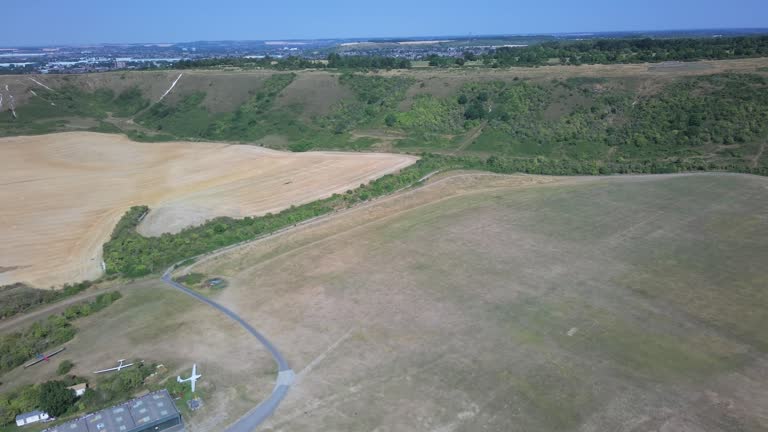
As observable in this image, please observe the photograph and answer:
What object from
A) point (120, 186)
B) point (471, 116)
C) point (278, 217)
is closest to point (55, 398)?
point (278, 217)

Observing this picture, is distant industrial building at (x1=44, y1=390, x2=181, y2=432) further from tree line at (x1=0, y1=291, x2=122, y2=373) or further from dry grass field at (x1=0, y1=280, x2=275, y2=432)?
tree line at (x1=0, y1=291, x2=122, y2=373)

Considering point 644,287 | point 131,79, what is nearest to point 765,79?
point 644,287

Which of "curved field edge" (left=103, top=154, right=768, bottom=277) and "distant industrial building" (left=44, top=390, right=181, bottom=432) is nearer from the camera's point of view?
"distant industrial building" (left=44, top=390, right=181, bottom=432)

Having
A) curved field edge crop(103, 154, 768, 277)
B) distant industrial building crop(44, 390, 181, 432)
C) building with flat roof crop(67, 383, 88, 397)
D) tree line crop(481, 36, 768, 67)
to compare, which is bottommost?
building with flat roof crop(67, 383, 88, 397)

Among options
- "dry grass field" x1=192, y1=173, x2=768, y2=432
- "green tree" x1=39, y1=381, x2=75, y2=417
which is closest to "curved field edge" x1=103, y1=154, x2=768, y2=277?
"dry grass field" x1=192, y1=173, x2=768, y2=432

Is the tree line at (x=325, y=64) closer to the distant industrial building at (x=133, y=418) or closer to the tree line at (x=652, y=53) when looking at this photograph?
the tree line at (x=652, y=53)

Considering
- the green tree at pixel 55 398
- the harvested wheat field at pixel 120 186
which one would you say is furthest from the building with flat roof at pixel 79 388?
the harvested wheat field at pixel 120 186

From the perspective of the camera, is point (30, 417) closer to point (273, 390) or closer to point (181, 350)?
point (181, 350)
